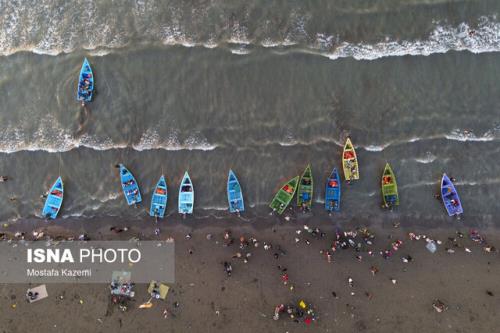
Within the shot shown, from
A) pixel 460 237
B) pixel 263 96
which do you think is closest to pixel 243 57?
pixel 263 96

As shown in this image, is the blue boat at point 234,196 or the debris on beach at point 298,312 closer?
the debris on beach at point 298,312

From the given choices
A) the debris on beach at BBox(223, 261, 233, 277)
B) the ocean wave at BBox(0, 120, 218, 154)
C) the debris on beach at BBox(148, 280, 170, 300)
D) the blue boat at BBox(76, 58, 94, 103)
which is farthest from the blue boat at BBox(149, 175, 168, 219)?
the blue boat at BBox(76, 58, 94, 103)

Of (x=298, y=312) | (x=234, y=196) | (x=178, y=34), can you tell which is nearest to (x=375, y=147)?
(x=234, y=196)

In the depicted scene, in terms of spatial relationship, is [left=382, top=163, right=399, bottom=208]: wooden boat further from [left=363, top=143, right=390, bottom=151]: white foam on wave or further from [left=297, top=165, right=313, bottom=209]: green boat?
[left=297, top=165, right=313, bottom=209]: green boat

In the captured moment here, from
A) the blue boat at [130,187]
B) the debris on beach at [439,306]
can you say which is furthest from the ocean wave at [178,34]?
the debris on beach at [439,306]

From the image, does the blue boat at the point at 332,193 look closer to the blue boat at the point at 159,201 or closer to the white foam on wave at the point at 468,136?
the white foam on wave at the point at 468,136

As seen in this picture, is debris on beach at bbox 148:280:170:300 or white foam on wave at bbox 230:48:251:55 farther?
white foam on wave at bbox 230:48:251:55

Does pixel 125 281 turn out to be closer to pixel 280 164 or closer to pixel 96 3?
pixel 280 164
